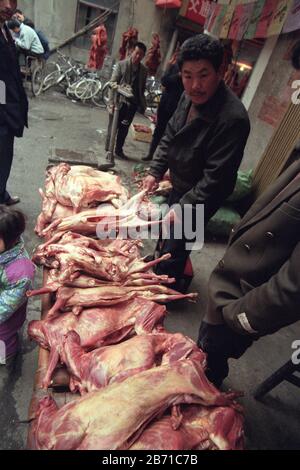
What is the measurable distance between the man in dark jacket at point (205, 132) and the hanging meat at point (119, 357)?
1422mm

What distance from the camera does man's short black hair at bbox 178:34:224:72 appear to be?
2.32 meters

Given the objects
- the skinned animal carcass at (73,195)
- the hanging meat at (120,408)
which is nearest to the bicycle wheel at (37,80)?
the skinned animal carcass at (73,195)

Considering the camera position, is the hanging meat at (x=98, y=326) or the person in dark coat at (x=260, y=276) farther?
the hanging meat at (x=98, y=326)

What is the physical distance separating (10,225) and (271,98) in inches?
207

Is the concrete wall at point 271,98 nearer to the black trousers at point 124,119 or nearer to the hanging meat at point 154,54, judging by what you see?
the black trousers at point 124,119

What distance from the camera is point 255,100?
6.16m

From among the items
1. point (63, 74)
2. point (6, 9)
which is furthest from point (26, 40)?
point (6, 9)

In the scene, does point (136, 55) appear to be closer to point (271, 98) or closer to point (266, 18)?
point (266, 18)

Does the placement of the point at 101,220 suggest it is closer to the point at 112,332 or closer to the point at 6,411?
the point at 112,332

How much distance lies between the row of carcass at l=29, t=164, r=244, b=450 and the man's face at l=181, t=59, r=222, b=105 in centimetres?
137

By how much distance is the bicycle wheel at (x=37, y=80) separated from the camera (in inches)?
418

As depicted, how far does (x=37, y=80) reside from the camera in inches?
435

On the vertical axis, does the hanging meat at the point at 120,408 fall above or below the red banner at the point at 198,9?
below
